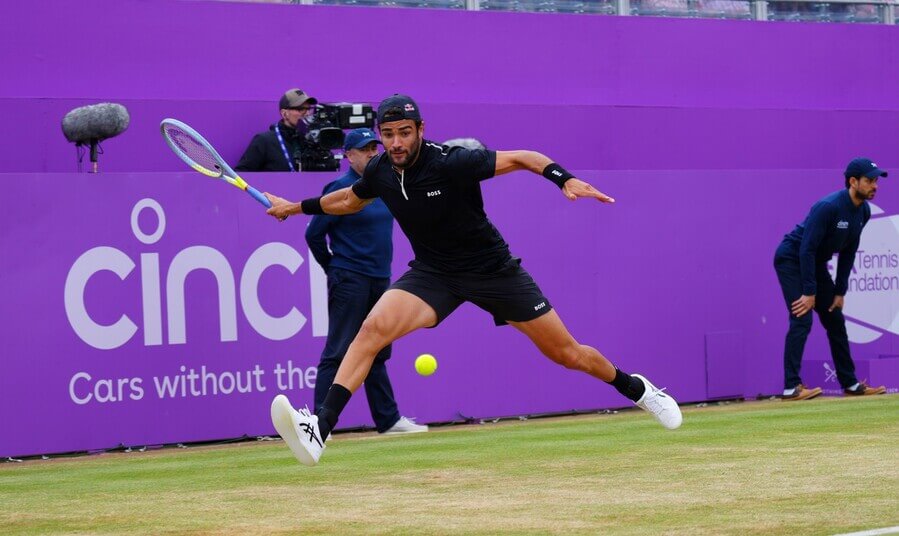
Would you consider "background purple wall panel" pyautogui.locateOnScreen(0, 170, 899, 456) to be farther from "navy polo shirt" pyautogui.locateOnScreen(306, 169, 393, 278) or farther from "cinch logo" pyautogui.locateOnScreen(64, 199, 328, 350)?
"navy polo shirt" pyautogui.locateOnScreen(306, 169, 393, 278)

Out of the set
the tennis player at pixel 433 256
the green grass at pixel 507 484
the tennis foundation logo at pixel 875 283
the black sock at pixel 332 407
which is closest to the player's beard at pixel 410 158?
the tennis player at pixel 433 256

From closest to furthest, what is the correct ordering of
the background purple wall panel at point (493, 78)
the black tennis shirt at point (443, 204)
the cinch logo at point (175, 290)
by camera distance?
the black tennis shirt at point (443, 204), the cinch logo at point (175, 290), the background purple wall panel at point (493, 78)

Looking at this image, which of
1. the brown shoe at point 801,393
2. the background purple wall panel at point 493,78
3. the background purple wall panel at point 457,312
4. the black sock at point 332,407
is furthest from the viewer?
the brown shoe at point 801,393

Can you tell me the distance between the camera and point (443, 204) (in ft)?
26.3

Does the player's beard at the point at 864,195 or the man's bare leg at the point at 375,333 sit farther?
the player's beard at the point at 864,195

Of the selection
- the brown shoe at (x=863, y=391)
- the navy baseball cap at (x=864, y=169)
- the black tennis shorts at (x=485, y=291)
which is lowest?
the brown shoe at (x=863, y=391)

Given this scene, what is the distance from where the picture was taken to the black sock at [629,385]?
29.2 feet

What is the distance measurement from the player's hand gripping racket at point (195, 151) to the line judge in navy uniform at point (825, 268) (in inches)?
230

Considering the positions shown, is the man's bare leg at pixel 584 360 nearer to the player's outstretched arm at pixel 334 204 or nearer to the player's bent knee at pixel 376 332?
the player's bent knee at pixel 376 332

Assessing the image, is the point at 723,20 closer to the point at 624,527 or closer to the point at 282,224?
the point at 282,224

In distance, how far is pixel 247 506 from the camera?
7.23 m

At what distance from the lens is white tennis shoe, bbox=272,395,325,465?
7.48 m

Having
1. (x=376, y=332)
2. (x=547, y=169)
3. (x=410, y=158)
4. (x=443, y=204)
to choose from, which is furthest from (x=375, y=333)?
(x=547, y=169)

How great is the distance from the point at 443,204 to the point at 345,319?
11.5 ft
